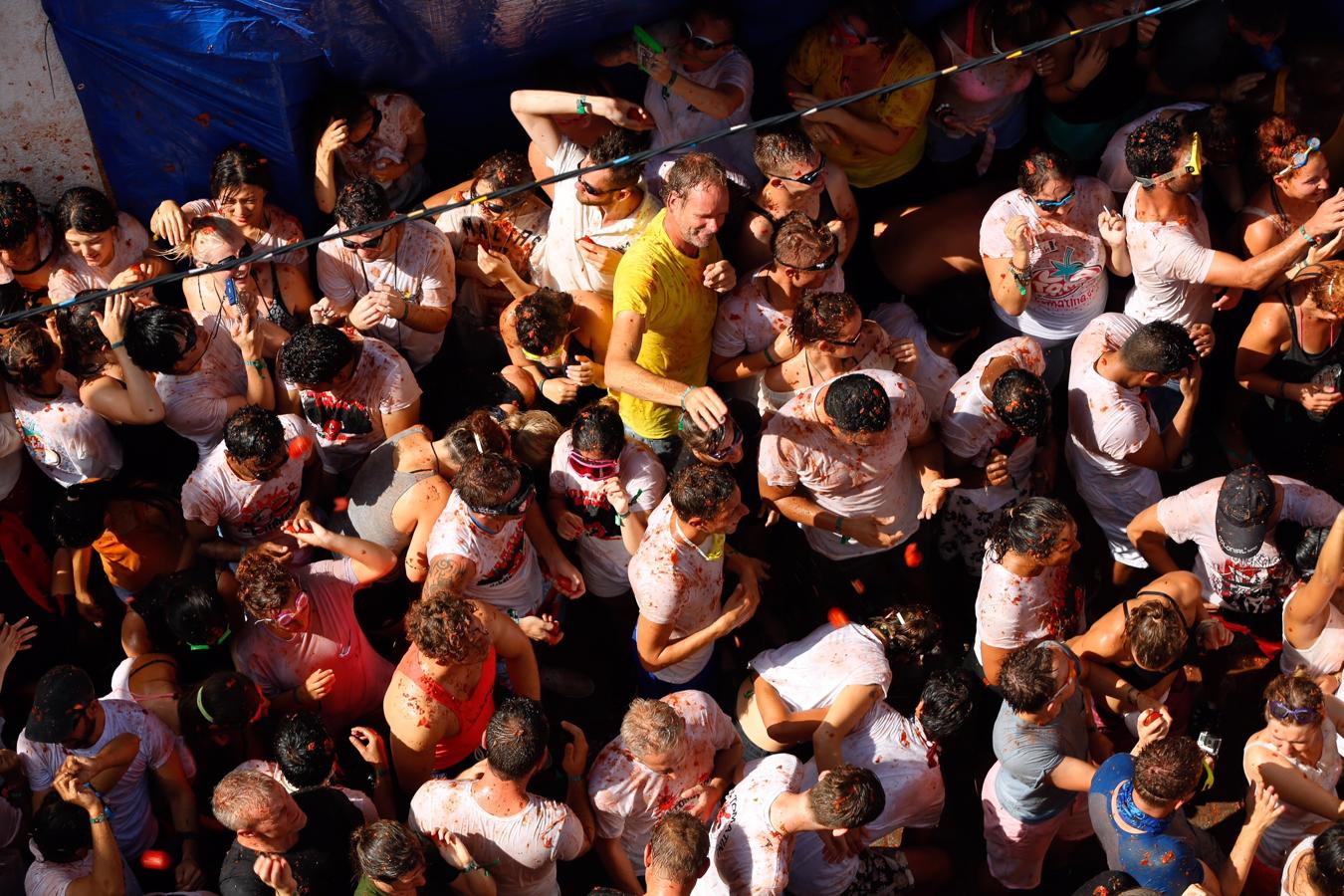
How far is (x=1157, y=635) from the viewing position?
4805 millimetres

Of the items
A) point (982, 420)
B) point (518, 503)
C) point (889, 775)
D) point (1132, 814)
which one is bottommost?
point (889, 775)

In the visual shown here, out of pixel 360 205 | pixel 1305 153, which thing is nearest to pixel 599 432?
pixel 360 205

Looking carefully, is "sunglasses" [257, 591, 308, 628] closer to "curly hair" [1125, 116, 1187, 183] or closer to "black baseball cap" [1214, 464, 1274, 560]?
"black baseball cap" [1214, 464, 1274, 560]

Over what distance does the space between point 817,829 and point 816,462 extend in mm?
1455

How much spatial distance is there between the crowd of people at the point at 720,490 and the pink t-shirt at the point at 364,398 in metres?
0.02

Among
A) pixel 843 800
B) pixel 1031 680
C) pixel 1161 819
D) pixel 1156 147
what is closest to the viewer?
pixel 843 800

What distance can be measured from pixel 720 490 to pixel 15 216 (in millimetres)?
3332

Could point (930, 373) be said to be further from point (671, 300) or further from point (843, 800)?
point (843, 800)

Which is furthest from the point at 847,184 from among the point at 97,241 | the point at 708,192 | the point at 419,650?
the point at 97,241

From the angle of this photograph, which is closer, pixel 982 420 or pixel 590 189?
pixel 982 420

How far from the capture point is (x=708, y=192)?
516 cm

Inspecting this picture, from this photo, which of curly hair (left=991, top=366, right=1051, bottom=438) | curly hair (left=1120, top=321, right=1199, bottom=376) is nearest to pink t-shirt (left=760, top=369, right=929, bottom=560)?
curly hair (left=991, top=366, right=1051, bottom=438)

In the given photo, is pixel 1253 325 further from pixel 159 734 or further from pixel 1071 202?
pixel 159 734

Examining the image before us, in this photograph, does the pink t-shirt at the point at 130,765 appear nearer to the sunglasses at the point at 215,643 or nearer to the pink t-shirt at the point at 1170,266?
the sunglasses at the point at 215,643
